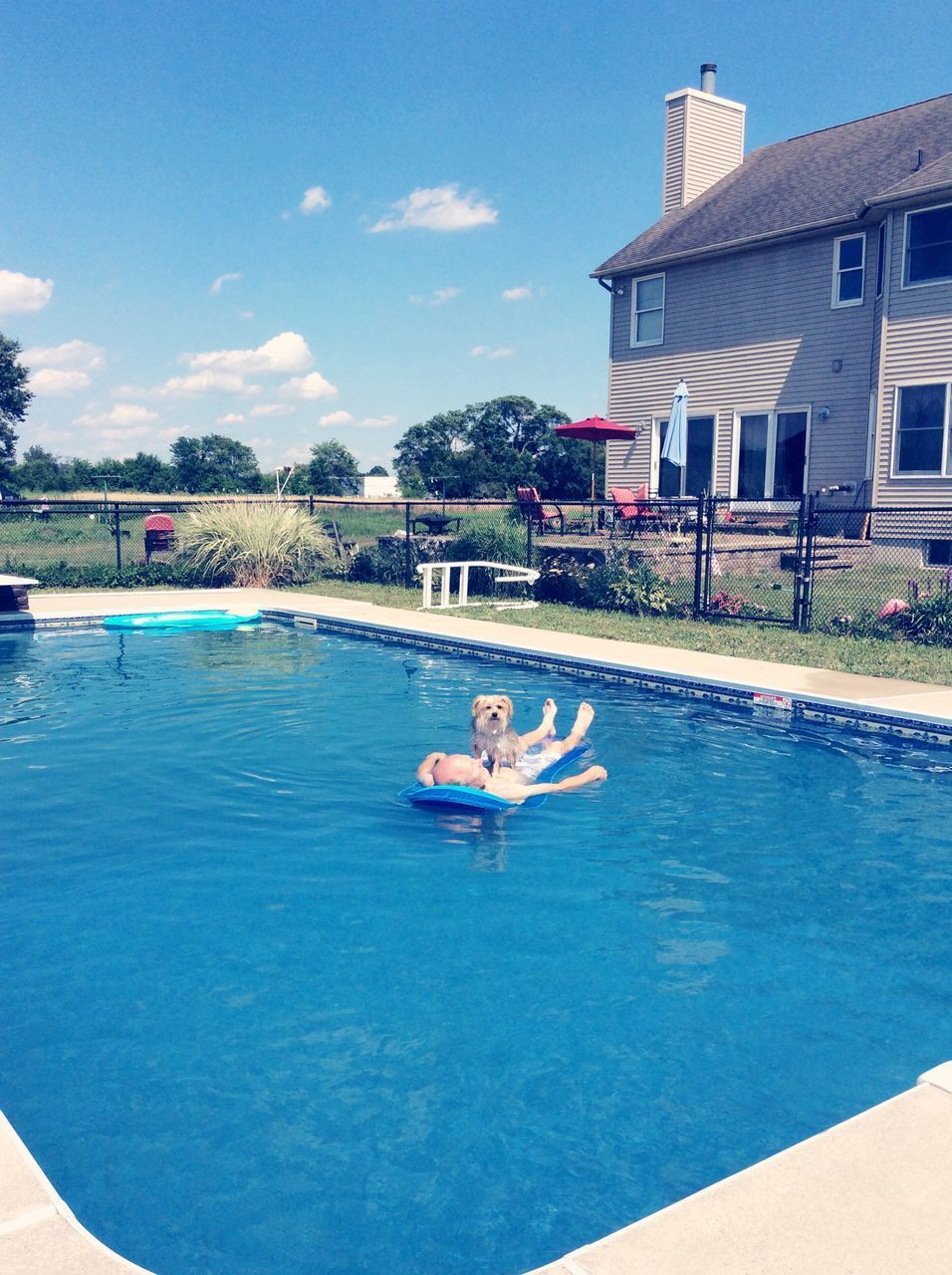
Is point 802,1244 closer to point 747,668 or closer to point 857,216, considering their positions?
point 747,668

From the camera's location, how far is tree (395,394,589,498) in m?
61.2

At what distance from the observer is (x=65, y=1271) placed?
2234 millimetres

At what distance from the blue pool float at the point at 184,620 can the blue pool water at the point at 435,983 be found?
253 inches

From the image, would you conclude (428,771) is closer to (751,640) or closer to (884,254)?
(751,640)

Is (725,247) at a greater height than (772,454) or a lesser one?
greater

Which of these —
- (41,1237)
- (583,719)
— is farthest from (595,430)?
(41,1237)

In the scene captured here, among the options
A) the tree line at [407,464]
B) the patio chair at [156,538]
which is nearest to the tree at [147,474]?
the tree line at [407,464]

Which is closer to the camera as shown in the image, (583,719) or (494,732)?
(494,732)

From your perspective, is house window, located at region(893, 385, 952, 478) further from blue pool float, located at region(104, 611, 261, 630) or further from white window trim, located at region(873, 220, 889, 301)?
blue pool float, located at region(104, 611, 261, 630)

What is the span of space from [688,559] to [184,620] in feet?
26.6

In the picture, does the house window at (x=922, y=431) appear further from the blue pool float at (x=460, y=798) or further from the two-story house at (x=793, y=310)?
the blue pool float at (x=460, y=798)

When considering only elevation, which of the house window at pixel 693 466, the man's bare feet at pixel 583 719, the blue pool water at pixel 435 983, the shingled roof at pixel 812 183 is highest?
the shingled roof at pixel 812 183

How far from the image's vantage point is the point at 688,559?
17.0 meters

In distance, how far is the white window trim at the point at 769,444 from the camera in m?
20.3
